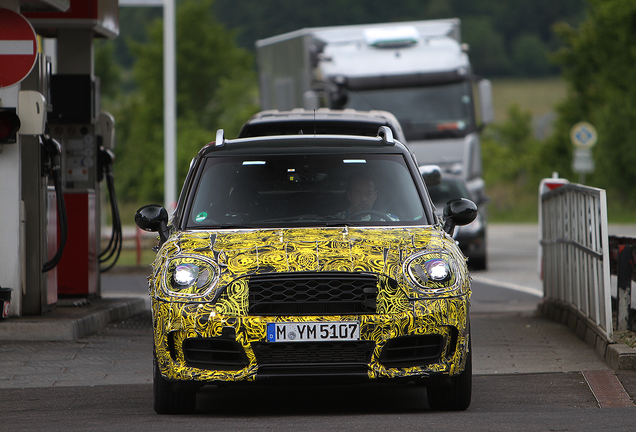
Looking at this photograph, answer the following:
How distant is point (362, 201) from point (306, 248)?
930mm

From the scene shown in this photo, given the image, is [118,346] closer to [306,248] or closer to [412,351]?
[306,248]

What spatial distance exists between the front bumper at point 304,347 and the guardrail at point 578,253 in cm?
263

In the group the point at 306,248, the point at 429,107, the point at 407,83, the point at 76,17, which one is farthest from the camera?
the point at 429,107

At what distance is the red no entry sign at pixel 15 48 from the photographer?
9523 mm

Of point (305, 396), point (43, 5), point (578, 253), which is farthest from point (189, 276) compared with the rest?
point (43, 5)

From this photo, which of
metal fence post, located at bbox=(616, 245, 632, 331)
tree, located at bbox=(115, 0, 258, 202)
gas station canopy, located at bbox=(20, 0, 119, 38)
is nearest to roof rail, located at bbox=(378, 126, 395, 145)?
metal fence post, located at bbox=(616, 245, 632, 331)

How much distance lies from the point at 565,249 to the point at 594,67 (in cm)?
4422

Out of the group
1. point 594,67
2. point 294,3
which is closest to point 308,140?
point 594,67

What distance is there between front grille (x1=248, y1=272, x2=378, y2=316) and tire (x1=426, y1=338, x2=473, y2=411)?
738 millimetres

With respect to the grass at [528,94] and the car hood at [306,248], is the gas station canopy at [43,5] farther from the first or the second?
the grass at [528,94]

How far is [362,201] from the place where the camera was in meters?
7.20

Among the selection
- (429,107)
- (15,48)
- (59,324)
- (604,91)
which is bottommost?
(59,324)

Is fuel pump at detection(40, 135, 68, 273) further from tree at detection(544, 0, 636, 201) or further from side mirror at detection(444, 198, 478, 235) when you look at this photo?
tree at detection(544, 0, 636, 201)

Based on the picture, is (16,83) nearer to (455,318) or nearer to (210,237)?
(210,237)
